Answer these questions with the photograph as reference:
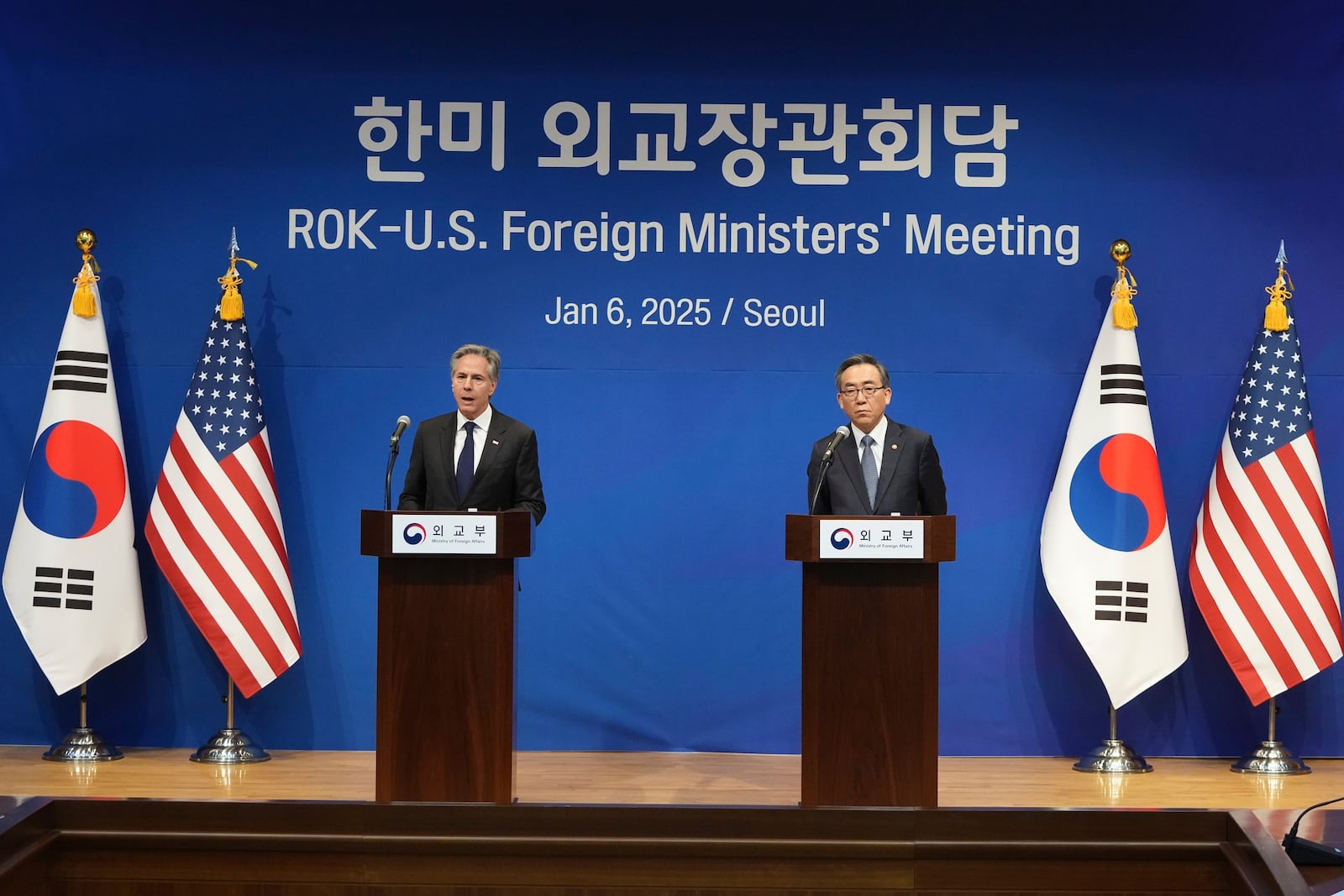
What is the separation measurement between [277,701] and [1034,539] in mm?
3255

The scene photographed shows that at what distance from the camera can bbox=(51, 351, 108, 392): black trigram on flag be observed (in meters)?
5.73

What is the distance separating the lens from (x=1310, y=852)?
3160 millimetres

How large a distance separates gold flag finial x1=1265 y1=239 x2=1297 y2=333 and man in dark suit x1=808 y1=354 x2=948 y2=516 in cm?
187

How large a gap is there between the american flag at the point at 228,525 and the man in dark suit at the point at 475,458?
3.76ft

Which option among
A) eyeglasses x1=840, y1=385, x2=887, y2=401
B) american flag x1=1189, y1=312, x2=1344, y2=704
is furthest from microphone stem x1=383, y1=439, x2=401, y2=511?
american flag x1=1189, y1=312, x2=1344, y2=704

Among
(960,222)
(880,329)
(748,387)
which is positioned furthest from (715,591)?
(960,222)

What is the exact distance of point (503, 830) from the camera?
4.35 metres

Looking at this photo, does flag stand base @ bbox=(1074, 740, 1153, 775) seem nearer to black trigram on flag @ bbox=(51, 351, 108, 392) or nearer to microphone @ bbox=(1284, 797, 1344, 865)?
microphone @ bbox=(1284, 797, 1344, 865)

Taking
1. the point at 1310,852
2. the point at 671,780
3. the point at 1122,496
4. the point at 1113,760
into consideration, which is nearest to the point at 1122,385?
the point at 1122,496

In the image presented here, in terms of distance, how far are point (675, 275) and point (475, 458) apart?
5.17 feet

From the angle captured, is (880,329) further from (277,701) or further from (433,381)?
(277,701)

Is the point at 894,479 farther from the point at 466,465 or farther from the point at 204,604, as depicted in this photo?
the point at 204,604

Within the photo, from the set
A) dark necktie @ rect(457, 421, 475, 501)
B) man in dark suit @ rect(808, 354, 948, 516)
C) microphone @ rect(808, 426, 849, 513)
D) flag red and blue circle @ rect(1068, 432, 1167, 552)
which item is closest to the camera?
microphone @ rect(808, 426, 849, 513)

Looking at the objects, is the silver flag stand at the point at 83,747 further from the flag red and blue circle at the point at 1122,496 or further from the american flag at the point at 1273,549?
the american flag at the point at 1273,549
